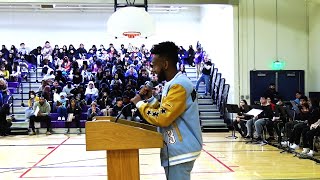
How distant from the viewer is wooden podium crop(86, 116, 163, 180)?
263cm

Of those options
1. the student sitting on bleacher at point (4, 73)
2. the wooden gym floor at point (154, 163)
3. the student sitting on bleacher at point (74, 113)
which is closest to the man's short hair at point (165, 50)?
the wooden gym floor at point (154, 163)

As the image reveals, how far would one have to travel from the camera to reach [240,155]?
9797mm

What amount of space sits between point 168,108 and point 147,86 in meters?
0.38

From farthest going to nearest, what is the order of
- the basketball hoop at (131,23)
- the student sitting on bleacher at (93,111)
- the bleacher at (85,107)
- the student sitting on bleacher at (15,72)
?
the student sitting on bleacher at (15,72), the bleacher at (85,107), the student sitting on bleacher at (93,111), the basketball hoop at (131,23)

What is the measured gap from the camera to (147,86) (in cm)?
301

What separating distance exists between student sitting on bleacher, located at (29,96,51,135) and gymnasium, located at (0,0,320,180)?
38 millimetres

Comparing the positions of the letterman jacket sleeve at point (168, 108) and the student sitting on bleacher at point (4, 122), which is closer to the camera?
the letterman jacket sleeve at point (168, 108)

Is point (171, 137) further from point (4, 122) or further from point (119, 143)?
point (4, 122)

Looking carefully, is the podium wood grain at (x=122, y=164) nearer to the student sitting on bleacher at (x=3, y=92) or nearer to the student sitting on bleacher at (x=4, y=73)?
the student sitting on bleacher at (x=3, y=92)

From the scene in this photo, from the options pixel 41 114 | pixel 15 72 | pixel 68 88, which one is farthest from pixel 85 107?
pixel 15 72

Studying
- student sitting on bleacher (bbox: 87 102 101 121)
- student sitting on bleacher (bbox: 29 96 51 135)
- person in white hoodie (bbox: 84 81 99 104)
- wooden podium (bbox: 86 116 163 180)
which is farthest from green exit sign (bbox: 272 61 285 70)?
wooden podium (bbox: 86 116 163 180)

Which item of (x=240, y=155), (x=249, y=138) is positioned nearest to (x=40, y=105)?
(x=249, y=138)

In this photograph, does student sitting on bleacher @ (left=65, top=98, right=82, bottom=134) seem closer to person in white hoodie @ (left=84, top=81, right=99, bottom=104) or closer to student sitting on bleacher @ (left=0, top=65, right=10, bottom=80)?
person in white hoodie @ (left=84, top=81, right=99, bottom=104)

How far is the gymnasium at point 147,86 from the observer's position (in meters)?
7.82
